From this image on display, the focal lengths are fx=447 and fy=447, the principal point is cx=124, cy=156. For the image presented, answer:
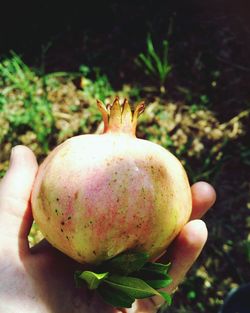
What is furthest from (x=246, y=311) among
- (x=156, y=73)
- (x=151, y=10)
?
(x=151, y=10)

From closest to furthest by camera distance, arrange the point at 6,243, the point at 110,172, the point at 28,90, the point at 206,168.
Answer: the point at 110,172 < the point at 6,243 < the point at 206,168 < the point at 28,90

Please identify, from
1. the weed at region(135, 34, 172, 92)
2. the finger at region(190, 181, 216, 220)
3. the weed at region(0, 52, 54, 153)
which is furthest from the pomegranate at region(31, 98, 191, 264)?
the weed at region(135, 34, 172, 92)

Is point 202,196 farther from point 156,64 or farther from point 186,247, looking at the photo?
point 156,64

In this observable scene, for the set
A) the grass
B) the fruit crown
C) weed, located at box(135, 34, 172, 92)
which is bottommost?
the grass

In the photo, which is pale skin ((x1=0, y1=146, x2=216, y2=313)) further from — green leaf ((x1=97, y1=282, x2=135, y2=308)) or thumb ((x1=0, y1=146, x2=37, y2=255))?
green leaf ((x1=97, y1=282, x2=135, y2=308))

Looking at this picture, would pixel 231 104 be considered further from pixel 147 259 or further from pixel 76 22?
pixel 147 259

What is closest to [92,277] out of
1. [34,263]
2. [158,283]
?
[158,283]

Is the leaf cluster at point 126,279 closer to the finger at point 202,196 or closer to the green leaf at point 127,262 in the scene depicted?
the green leaf at point 127,262
